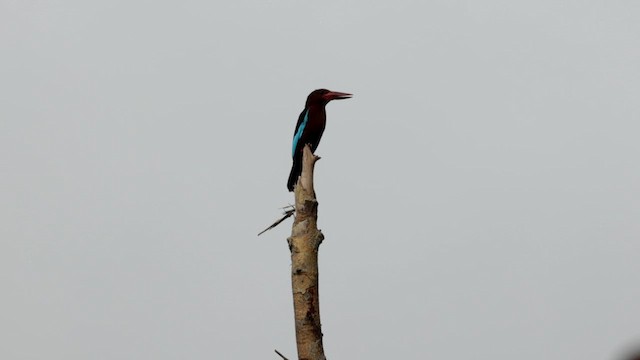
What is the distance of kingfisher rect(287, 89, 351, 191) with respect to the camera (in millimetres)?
9227

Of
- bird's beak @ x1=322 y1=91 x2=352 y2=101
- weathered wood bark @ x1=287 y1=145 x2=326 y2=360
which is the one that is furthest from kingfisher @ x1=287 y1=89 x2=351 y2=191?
weathered wood bark @ x1=287 y1=145 x2=326 y2=360

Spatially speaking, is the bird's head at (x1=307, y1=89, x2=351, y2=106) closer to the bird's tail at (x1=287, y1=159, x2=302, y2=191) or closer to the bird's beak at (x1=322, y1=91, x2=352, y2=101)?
the bird's beak at (x1=322, y1=91, x2=352, y2=101)

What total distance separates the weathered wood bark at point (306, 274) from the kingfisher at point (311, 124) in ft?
8.14

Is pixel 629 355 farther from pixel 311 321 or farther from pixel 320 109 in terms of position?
pixel 320 109

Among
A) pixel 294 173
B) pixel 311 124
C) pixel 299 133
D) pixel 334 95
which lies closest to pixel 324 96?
pixel 334 95

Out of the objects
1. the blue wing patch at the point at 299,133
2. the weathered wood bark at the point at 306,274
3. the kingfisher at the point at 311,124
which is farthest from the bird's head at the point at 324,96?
the weathered wood bark at the point at 306,274

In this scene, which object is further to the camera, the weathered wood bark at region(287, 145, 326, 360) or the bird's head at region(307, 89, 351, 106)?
the bird's head at region(307, 89, 351, 106)

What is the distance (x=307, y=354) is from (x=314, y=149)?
376 centimetres

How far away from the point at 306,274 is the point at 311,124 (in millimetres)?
3212

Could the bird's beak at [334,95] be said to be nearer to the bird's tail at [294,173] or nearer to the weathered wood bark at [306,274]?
the bird's tail at [294,173]

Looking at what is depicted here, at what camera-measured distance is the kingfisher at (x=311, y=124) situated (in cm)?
923

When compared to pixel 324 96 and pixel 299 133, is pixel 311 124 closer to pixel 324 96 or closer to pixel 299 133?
pixel 299 133

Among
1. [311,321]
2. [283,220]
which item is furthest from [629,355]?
[283,220]

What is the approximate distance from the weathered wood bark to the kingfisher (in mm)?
2480
